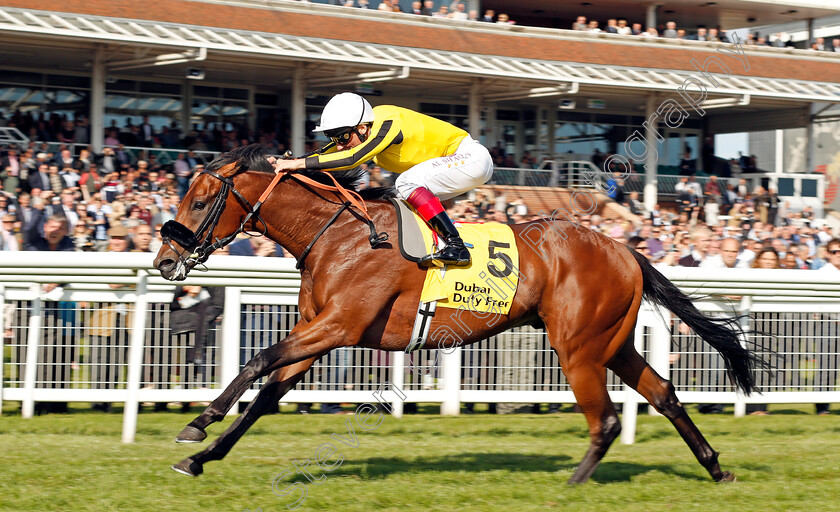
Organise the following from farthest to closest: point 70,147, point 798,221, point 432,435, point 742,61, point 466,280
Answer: point 742,61
point 798,221
point 70,147
point 432,435
point 466,280

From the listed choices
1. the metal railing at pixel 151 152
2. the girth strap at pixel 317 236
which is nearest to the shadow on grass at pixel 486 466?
the girth strap at pixel 317 236

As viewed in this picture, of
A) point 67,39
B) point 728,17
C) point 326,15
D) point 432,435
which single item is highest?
point 728,17

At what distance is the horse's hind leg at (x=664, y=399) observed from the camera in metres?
Result: 4.88

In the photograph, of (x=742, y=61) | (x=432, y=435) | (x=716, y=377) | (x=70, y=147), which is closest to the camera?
(x=432, y=435)

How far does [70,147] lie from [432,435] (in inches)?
385

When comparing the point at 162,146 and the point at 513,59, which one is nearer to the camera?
the point at 162,146

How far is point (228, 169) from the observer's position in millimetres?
4660

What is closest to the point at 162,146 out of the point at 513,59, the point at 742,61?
the point at 513,59

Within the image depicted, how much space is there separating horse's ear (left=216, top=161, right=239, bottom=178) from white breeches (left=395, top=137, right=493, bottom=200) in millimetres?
805

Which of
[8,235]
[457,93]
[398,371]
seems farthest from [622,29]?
[398,371]

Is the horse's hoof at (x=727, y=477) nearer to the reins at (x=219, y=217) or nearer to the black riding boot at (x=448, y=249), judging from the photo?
the black riding boot at (x=448, y=249)

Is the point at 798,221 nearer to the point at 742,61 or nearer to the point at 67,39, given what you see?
the point at 742,61

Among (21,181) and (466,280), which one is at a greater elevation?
(21,181)

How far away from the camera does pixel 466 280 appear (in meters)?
4.74
